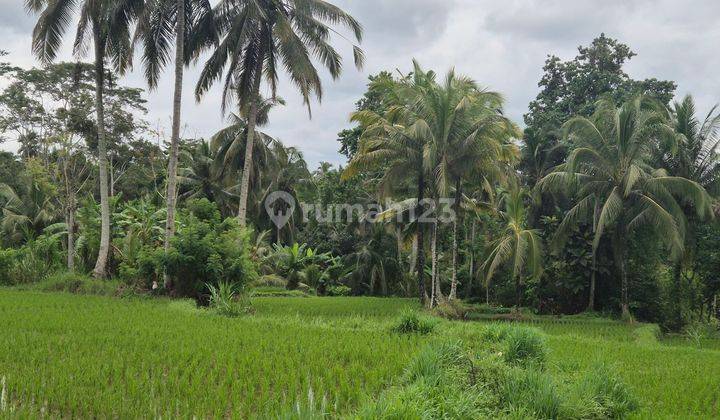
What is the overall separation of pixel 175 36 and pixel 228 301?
8.69 metres

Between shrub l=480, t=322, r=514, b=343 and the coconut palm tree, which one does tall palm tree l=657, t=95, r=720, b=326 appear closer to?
shrub l=480, t=322, r=514, b=343

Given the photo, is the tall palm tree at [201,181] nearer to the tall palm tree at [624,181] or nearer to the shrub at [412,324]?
the tall palm tree at [624,181]

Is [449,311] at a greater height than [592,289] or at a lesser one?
lesser

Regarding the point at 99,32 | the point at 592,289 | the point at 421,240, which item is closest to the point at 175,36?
the point at 99,32

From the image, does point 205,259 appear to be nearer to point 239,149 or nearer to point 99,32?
point 99,32

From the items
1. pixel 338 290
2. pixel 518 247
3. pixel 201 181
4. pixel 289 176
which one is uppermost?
pixel 289 176

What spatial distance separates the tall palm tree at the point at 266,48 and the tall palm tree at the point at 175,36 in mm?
481

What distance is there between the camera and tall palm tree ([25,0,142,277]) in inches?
642

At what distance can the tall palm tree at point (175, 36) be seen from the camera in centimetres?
1587

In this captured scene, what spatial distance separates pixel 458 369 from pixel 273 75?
13.0 m

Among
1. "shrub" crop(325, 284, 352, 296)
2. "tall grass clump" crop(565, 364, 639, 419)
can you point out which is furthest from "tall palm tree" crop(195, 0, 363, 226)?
"tall grass clump" crop(565, 364, 639, 419)

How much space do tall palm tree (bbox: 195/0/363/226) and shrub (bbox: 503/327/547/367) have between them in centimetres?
1093

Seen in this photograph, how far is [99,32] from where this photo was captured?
17.2 metres

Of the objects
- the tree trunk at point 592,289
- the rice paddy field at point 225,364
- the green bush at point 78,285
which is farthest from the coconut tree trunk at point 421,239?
the green bush at point 78,285
